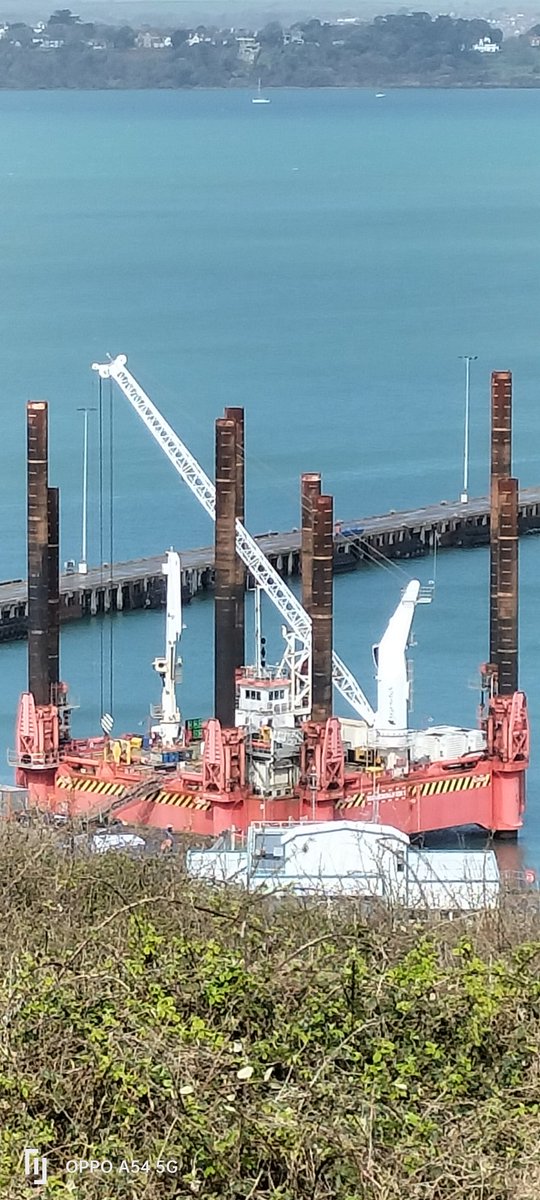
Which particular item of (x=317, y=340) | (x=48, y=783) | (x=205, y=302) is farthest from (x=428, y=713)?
(x=205, y=302)

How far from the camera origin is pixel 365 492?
2446 inches

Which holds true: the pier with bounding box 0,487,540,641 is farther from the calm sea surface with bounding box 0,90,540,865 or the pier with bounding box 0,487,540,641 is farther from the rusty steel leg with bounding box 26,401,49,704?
the rusty steel leg with bounding box 26,401,49,704

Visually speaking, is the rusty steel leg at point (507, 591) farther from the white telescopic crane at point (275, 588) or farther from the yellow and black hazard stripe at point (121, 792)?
the yellow and black hazard stripe at point (121, 792)

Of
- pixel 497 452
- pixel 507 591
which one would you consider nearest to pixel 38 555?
pixel 507 591

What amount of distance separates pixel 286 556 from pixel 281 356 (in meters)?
38.4

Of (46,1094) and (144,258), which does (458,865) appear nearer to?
(46,1094)

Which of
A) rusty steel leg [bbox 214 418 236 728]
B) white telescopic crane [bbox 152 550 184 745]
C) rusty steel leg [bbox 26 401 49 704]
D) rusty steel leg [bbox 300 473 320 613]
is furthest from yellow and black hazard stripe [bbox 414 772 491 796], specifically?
rusty steel leg [bbox 26 401 49 704]

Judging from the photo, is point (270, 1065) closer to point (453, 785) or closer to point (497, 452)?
point (453, 785)

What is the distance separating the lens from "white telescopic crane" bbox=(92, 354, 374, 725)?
34250mm

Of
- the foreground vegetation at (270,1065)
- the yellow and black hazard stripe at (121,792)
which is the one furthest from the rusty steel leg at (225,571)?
the foreground vegetation at (270,1065)

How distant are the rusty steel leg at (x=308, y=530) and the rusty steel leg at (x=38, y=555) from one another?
2752 millimetres

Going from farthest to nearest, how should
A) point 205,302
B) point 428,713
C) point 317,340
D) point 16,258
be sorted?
point 16,258, point 205,302, point 317,340, point 428,713

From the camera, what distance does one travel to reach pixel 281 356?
89688 mm

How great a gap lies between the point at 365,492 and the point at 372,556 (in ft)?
25.8
